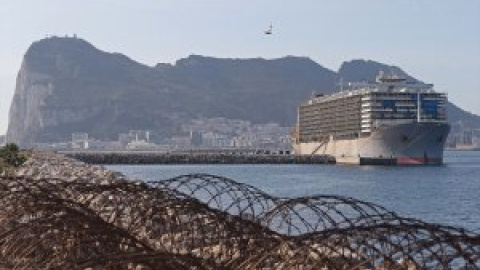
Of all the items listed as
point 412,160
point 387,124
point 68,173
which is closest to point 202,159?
point 387,124

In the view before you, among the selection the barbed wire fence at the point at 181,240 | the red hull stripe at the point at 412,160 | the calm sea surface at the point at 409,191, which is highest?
the red hull stripe at the point at 412,160

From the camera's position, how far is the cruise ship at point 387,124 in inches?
4695

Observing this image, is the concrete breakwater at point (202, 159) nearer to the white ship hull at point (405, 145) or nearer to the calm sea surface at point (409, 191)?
the white ship hull at point (405, 145)

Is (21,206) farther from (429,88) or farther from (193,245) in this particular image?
(429,88)

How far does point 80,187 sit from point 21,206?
4089mm

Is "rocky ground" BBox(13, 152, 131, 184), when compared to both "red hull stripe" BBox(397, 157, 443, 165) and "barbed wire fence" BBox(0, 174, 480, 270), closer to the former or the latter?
"barbed wire fence" BBox(0, 174, 480, 270)

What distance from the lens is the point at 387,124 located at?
4806 inches

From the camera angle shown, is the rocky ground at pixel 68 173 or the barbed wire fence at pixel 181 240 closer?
the barbed wire fence at pixel 181 240

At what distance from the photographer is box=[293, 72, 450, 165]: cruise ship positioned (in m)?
119

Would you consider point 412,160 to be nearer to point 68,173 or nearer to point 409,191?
point 409,191

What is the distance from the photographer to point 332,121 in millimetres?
138250

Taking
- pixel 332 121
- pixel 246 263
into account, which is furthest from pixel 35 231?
pixel 332 121

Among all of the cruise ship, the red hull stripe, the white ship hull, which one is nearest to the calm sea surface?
the red hull stripe

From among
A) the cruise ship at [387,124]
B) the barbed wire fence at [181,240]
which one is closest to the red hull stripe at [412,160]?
the cruise ship at [387,124]
